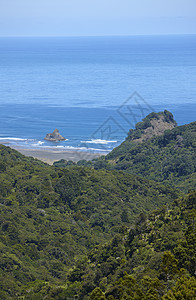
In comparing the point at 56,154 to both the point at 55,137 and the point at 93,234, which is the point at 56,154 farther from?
the point at 93,234

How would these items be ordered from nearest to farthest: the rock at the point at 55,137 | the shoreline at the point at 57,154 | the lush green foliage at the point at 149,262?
the lush green foliage at the point at 149,262 → the shoreline at the point at 57,154 → the rock at the point at 55,137

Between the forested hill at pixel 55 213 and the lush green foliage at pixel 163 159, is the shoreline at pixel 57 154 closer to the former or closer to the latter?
the lush green foliage at pixel 163 159

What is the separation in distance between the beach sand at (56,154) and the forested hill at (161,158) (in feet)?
19.7

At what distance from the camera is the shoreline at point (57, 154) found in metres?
78.6

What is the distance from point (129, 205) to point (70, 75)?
147 metres

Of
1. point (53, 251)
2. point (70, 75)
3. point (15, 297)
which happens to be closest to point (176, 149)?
point (53, 251)

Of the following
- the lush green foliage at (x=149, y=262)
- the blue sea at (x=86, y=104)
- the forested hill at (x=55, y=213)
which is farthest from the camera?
the blue sea at (x=86, y=104)

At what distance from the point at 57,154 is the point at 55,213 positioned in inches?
1579

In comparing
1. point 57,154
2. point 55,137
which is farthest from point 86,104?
point 57,154

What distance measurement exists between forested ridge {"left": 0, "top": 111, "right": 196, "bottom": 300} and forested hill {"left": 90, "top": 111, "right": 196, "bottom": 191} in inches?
11.4

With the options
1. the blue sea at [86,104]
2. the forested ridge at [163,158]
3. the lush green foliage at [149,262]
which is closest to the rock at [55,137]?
the blue sea at [86,104]

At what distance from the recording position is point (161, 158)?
6731cm

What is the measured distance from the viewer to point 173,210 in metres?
31.7

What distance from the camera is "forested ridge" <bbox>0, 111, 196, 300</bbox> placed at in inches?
875
